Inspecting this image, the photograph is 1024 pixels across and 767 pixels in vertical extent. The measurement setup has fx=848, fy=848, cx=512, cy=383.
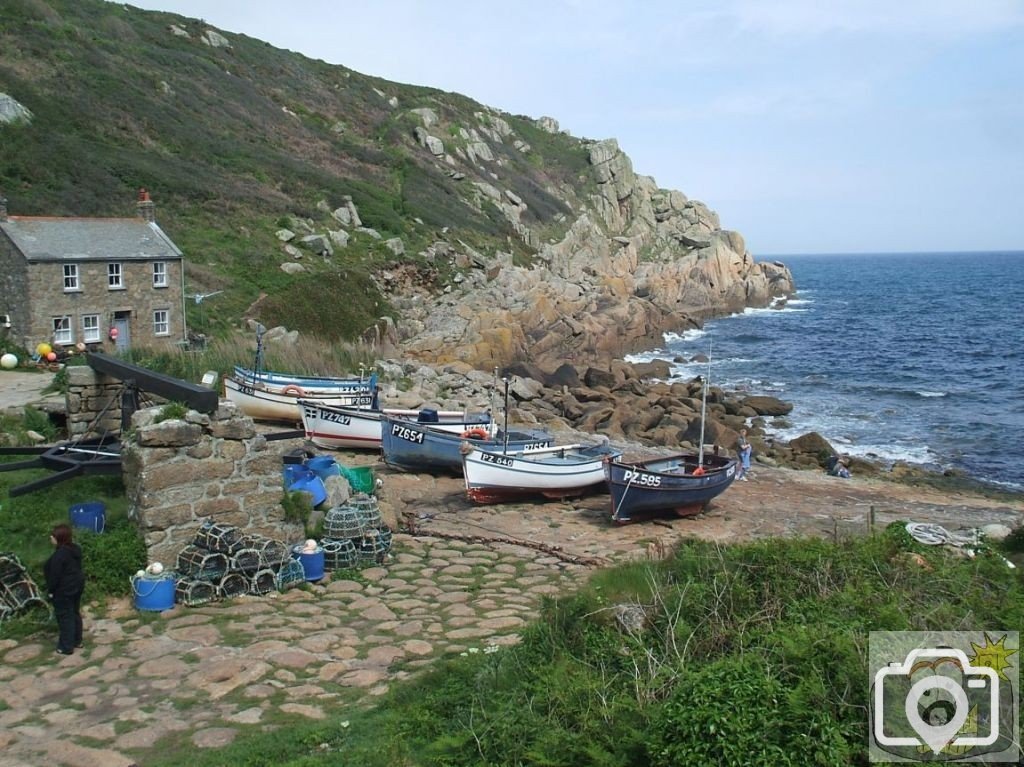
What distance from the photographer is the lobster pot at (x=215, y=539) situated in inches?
405

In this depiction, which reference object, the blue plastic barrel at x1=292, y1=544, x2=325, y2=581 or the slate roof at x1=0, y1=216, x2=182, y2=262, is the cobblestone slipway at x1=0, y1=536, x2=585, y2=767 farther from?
the slate roof at x1=0, y1=216, x2=182, y2=262

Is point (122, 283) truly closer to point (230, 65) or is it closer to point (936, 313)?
point (230, 65)

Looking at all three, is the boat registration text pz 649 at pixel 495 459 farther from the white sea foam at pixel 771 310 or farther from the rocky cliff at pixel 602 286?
the white sea foam at pixel 771 310

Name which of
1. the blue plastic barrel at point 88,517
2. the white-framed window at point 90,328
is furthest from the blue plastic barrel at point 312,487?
the white-framed window at point 90,328

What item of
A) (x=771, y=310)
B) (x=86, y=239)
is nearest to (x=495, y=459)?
(x=86, y=239)

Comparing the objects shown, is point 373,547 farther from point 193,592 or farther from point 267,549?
point 193,592

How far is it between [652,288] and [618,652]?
6085 cm

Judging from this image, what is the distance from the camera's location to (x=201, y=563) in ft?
33.3

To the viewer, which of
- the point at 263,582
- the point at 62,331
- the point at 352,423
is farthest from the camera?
the point at 62,331

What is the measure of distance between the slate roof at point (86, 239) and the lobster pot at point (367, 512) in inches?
746

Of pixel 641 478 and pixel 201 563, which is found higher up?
pixel 201 563

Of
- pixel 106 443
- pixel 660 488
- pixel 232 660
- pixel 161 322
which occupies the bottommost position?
pixel 660 488

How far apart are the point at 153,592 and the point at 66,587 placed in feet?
4.04

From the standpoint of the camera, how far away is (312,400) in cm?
2300
